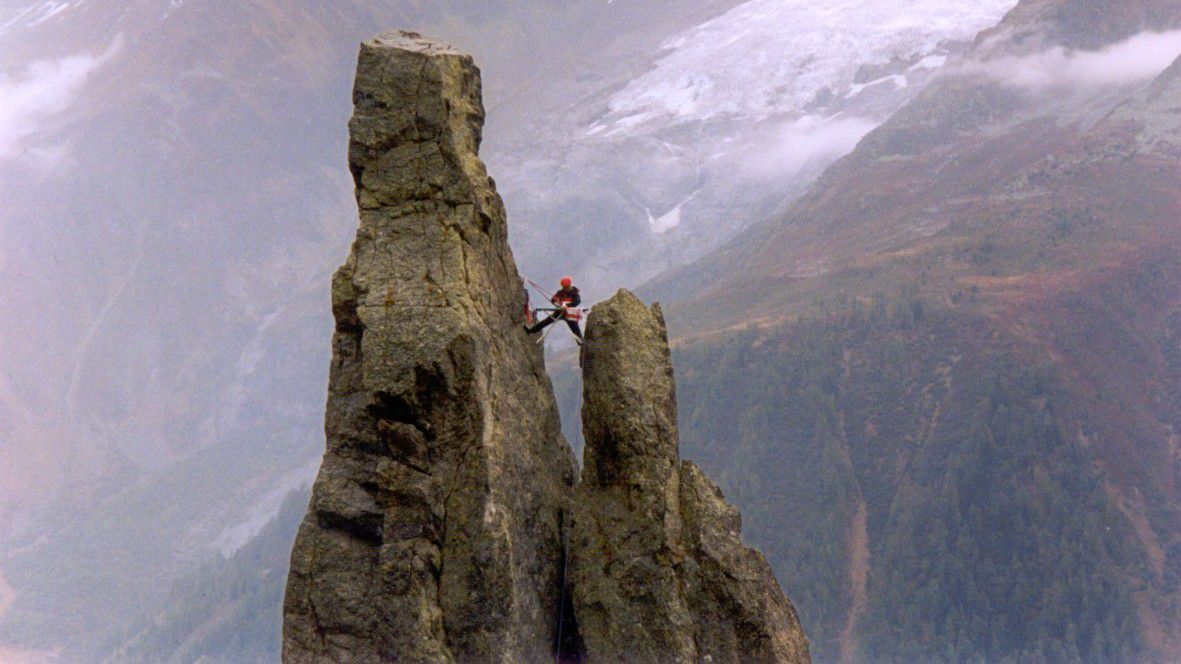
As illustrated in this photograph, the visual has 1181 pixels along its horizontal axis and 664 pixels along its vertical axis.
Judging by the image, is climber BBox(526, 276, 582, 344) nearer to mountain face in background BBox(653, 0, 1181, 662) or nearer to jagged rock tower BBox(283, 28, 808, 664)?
jagged rock tower BBox(283, 28, 808, 664)

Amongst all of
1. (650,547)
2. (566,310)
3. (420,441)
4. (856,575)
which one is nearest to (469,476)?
(420,441)

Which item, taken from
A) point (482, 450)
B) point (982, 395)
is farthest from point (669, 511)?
point (982, 395)

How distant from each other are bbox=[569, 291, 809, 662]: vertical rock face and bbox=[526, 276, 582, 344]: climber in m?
2.48

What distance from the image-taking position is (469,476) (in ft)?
71.0

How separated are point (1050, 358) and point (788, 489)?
35124 mm

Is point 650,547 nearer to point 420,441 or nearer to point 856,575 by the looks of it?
point 420,441

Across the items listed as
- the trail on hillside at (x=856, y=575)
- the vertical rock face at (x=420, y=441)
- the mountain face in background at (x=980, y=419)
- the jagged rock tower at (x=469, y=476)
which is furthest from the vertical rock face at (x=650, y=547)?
the trail on hillside at (x=856, y=575)

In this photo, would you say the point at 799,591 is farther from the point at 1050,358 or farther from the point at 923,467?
the point at 1050,358

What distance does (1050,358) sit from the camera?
12238 cm

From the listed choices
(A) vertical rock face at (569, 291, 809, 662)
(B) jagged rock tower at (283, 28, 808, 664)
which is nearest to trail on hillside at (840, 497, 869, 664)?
(A) vertical rock face at (569, 291, 809, 662)

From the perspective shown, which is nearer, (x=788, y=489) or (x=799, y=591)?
(x=799, y=591)

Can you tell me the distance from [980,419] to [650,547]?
106 meters

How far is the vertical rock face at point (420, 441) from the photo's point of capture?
69.0 feet

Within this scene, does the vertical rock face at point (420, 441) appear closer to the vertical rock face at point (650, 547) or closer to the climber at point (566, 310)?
the vertical rock face at point (650, 547)
